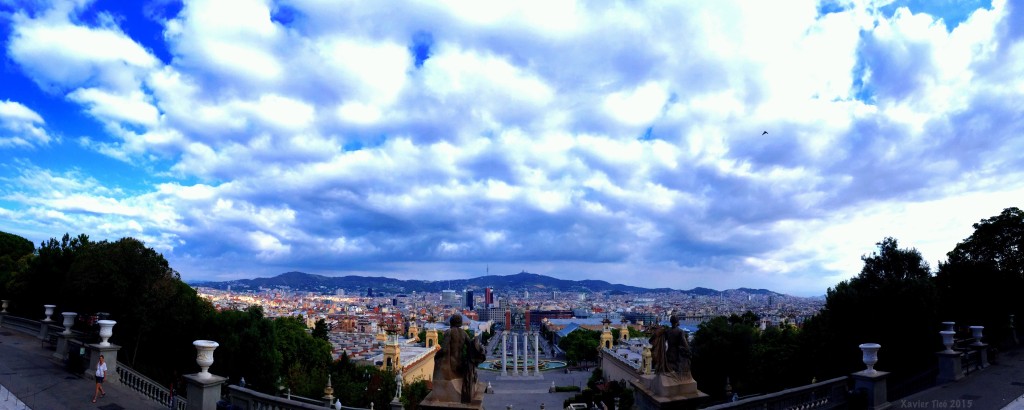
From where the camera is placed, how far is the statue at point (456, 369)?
593cm

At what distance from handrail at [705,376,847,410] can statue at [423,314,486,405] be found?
277 cm

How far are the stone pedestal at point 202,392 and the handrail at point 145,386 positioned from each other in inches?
87.8

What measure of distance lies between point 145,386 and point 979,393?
55.1ft

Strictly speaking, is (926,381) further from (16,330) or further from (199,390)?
(16,330)

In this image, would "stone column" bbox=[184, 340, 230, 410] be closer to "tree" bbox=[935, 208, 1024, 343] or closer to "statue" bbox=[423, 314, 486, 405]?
"statue" bbox=[423, 314, 486, 405]

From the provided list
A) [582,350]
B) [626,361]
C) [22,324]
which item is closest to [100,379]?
[22,324]

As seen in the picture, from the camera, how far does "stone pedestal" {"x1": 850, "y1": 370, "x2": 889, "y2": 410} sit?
28.1 ft

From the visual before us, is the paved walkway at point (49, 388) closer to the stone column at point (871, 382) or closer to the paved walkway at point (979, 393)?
the stone column at point (871, 382)

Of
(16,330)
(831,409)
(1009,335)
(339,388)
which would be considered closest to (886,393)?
(831,409)

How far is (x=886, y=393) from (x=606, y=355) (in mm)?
43724

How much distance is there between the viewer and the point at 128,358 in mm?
20250

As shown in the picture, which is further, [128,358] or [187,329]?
[187,329]

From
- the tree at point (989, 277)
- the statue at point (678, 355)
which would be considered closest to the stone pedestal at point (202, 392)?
the statue at point (678, 355)

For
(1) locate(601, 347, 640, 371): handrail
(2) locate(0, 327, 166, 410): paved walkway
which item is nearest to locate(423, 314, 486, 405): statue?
(2) locate(0, 327, 166, 410): paved walkway
